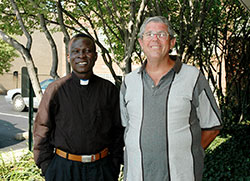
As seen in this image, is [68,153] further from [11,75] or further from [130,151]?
[11,75]

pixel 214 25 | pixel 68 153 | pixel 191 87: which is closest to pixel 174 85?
pixel 191 87

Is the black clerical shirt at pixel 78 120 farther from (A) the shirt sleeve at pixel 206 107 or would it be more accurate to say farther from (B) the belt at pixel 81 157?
(A) the shirt sleeve at pixel 206 107

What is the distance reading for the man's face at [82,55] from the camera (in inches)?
101

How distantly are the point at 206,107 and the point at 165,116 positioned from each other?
1.17 ft

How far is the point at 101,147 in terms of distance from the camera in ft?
8.39

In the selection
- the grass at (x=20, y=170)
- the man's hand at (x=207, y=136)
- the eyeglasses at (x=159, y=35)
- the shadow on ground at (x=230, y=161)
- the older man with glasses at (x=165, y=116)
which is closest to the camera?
the older man with glasses at (x=165, y=116)

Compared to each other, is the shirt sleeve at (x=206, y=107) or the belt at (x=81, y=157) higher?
the shirt sleeve at (x=206, y=107)

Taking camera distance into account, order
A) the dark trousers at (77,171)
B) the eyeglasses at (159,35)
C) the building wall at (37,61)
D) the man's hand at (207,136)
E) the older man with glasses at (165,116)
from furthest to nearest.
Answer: the building wall at (37,61) → the dark trousers at (77,171) → the man's hand at (207,136) → the eyeglasses at (159,35) → the older man with glasses at (165,116)

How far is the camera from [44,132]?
8.62ft

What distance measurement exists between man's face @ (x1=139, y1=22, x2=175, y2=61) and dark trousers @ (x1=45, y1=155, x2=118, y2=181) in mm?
1039

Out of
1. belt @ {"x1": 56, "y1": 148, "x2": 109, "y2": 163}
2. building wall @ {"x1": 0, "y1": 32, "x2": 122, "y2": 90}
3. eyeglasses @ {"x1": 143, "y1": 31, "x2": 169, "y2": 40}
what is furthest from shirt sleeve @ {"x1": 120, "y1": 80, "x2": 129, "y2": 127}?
building wall @ {"x1": 0, "y1": 32, "x2": 122, "y2": 90}

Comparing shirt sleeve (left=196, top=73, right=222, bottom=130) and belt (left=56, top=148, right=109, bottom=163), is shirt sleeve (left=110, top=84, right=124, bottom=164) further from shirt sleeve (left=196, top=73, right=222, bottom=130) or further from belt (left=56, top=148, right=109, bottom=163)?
shirt sleeve (left=196, top=73, right=222, bottom=130)

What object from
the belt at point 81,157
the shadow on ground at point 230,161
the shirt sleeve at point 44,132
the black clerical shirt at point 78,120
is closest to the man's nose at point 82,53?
the black clerical shirt at point 78,120

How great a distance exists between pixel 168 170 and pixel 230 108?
9.31 meters
